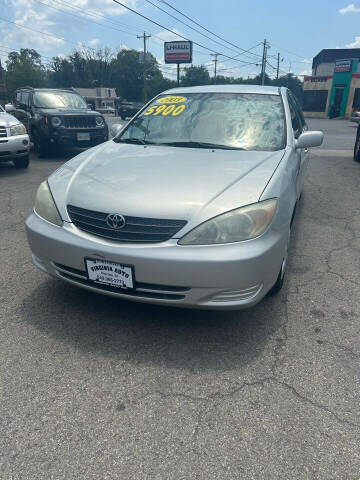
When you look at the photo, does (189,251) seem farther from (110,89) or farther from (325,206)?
(110,89)

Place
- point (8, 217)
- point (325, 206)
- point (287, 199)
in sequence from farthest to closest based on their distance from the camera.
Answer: point (325, 206)
point (8, 217)
point (287, 199)

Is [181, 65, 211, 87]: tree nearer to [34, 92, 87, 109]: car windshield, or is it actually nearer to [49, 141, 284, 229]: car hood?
[34, 92, 87, 109]: car windshield

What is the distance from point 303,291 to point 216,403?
1.44m

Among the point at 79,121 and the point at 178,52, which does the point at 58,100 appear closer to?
the point at 79,121

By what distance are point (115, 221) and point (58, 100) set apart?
30.0 ft

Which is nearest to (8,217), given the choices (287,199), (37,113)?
(287,199)

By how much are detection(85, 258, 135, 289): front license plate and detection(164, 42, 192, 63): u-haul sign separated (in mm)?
54796

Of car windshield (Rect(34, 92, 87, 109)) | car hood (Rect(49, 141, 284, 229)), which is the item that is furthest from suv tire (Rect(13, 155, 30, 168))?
car hood (Rect(49, 141, 284, 229))

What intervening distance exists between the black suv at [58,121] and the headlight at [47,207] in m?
6.87

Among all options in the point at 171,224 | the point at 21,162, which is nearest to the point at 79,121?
the point at 21,162

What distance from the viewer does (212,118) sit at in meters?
3.27

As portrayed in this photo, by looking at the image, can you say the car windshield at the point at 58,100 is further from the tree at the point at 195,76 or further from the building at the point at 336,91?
the tree at the point at 195,76

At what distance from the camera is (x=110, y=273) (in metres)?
2.15

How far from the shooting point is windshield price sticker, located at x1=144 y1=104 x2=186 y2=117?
3477 mm
